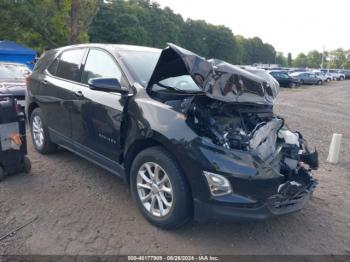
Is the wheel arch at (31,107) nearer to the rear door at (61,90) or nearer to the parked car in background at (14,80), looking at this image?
the rear door at (61,90)

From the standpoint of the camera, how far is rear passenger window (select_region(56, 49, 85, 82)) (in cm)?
452

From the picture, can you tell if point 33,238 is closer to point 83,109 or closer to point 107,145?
point 107,145

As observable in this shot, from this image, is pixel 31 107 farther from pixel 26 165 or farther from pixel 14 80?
pixel 14 80

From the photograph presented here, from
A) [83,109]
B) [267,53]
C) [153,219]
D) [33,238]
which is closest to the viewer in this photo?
[33,238]

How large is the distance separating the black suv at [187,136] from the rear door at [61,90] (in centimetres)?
13

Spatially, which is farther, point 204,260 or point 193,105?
point 193,105

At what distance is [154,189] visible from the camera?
3.36 metres

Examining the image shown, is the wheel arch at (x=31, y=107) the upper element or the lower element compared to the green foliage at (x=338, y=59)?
lower

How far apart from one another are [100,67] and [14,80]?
5.43 m

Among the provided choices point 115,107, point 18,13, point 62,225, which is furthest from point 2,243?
point 18,13

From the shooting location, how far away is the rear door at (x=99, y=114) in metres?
3.74

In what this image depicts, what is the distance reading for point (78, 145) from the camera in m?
4.42

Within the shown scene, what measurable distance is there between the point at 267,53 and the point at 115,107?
13051cm

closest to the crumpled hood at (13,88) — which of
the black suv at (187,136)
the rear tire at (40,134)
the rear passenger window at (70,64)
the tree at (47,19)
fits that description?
the rear tire at (40,134)
